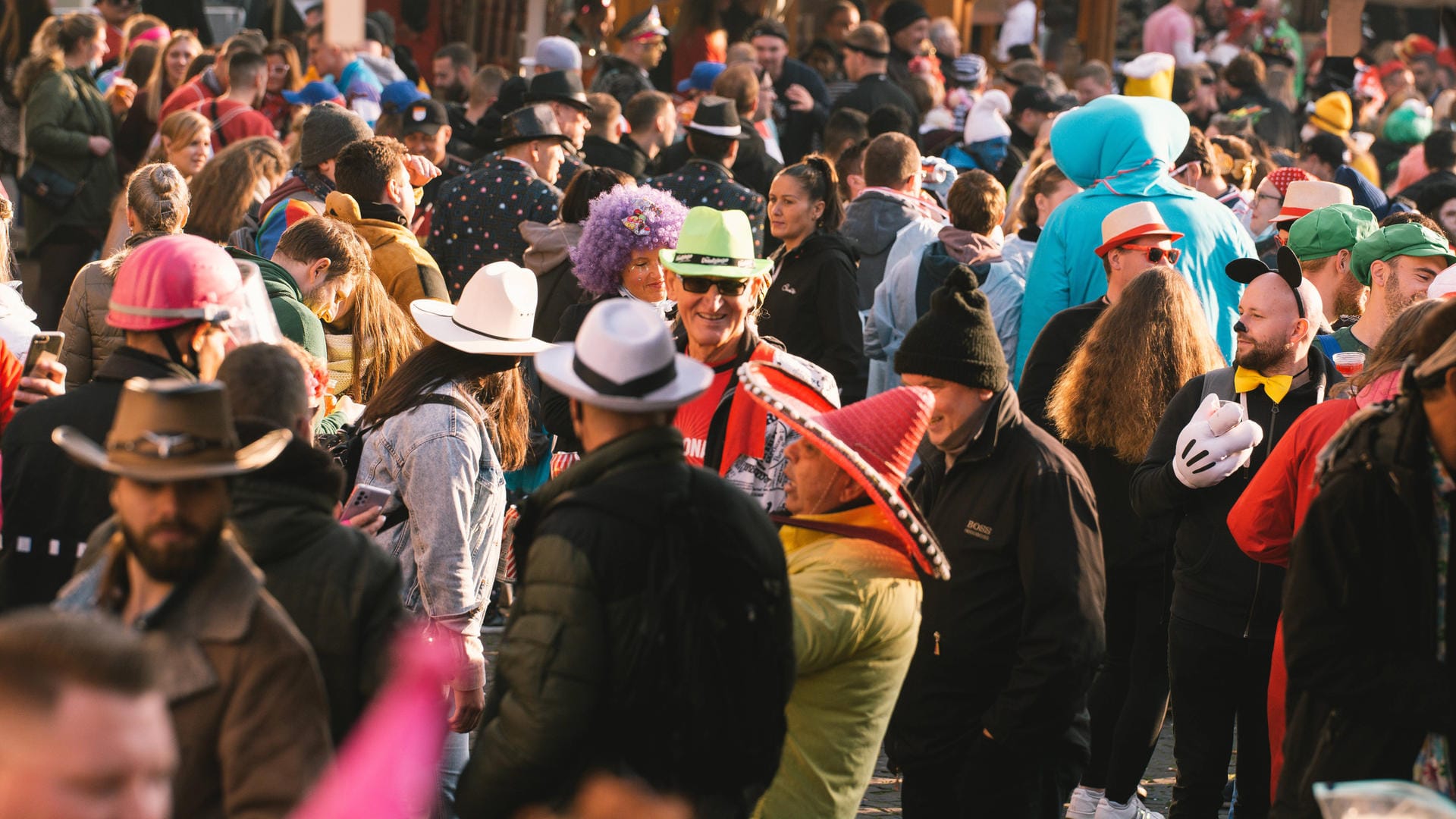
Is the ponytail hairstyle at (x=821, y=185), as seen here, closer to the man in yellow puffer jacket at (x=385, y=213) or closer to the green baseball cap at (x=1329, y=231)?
the man in yellow puffer jacket at (x=385, y=213)

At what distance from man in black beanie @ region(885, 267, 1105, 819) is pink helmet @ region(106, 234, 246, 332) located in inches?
68.4

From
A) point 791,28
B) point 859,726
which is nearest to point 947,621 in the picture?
point 859,726

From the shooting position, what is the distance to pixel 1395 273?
20.3 feet

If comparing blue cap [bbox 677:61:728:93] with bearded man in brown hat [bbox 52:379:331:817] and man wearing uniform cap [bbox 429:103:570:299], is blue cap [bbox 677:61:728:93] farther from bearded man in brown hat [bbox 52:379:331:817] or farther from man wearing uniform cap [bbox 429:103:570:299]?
bearded man in brown hat [bbox 52:379:331:817]

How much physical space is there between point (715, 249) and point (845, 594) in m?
1.74

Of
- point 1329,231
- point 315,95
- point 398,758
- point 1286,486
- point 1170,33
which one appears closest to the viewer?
point 398,758

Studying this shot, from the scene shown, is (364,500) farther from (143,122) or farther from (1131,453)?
(143,122)

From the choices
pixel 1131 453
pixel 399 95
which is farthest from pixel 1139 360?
pixel 399 95

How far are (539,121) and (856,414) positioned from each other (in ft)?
17.0

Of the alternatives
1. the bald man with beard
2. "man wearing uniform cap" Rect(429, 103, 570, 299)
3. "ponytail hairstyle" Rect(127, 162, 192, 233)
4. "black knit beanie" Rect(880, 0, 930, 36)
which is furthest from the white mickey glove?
"black knit beanie" Rect(880, 0, 930, 36)

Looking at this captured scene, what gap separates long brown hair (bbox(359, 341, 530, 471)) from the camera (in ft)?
15.3

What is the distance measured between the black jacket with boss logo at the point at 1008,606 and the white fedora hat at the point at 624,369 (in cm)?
121

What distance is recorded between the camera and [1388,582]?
10.6ft

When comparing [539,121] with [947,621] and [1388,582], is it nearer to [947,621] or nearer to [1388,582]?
Result: [947,621]
